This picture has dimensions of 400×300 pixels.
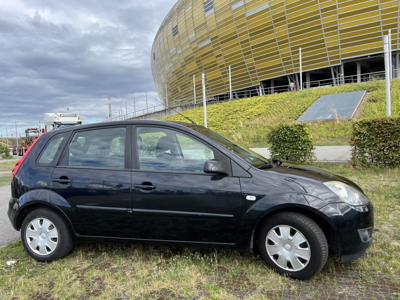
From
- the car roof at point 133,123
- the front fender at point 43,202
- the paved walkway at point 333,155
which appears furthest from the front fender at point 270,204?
the paved walkway at point 333,155

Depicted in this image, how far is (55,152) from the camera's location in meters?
4.21

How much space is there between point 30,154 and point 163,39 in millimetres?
64189

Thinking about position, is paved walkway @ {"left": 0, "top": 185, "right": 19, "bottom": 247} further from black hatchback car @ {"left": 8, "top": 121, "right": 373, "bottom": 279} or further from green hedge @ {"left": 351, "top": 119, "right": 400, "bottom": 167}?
green hedge @ {"left": 351, "top": 119, "right": 400, "bottom": 167}

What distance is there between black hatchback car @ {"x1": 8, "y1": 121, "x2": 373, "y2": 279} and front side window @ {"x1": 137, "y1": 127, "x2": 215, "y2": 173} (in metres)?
0.01

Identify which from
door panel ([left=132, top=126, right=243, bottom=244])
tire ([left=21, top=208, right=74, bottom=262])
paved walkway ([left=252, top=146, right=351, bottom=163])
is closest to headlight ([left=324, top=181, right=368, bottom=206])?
door panel ([left=132, top=126, right=243, bottom=244])

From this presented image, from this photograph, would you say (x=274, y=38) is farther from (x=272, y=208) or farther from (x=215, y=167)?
(x=272, y=208)

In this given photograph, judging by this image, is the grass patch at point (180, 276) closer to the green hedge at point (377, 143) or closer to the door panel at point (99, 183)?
the door panel at point (99, 183)

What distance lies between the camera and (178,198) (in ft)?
11.8

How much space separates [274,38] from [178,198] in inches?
1646

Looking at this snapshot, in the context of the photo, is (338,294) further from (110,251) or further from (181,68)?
(181,68)

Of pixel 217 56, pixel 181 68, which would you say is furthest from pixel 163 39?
pixel 217 56

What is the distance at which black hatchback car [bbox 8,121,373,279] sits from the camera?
11.0ft

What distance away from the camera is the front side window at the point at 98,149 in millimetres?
3959

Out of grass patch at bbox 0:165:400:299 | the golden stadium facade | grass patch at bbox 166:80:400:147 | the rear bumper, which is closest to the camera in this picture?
grass patch at bbox 0:165:400:299
